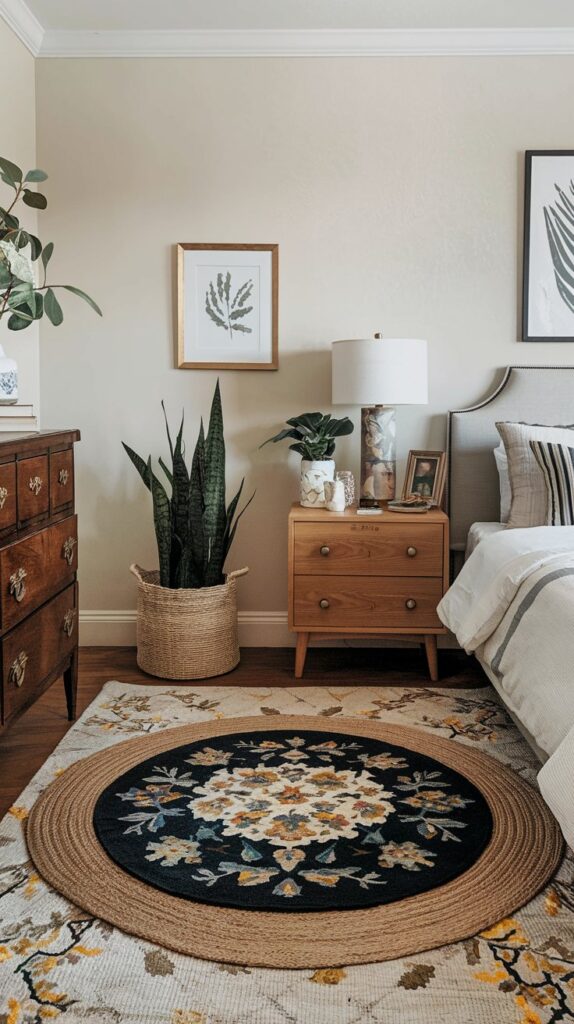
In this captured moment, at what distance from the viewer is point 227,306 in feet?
12.3

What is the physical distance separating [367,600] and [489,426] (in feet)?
3.00

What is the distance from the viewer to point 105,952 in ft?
5.47

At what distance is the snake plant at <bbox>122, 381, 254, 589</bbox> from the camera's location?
3.46m

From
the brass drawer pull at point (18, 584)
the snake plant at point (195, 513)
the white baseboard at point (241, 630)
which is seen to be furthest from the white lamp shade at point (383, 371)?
the brass drawer pull at point (18, 584)

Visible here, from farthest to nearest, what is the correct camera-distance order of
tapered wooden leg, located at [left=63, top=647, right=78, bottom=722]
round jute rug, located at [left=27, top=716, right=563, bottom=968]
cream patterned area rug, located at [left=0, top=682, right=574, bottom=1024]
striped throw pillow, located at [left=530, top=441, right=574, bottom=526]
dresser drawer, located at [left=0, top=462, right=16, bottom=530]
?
striped throw pillow, located at [left=530, top=441, right=574, bottom=526] → tapered wooden leg, located at [left=63, top=647, right=78, bottom=722] → dresser drawer, located at [left=0, top=462, right=16, bottom=530] → round jute rug, located at [left=27, top=716, right=563, bottom=968] → cream patterned area rug, located at [left=0, top=682, right=574, bottom=1024]

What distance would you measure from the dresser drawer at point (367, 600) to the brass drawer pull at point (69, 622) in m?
0.85

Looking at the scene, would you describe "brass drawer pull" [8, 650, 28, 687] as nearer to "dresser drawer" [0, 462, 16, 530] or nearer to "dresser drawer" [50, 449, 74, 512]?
"dresser drawer" [0, 462, 16, 530]

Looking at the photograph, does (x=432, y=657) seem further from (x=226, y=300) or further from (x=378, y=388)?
(x=226, y=300)

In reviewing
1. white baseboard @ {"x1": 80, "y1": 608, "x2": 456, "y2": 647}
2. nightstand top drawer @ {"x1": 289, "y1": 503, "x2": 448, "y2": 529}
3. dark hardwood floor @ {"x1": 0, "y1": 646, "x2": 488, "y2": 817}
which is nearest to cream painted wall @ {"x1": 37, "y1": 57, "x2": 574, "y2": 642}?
nightstand top drawer @ {"x1": 289, "y1": 503, "x2": 448, "y2": 529}

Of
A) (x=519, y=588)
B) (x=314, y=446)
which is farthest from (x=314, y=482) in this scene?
(x=519, y=588)

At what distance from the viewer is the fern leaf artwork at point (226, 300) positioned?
3.74 m

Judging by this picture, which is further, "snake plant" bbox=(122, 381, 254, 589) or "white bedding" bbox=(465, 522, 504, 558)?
"snake plant" bbox=(122, 381, 254, 589)

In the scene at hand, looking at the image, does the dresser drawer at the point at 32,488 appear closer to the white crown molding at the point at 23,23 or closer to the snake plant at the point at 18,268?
the snake plant at the point at 18,268

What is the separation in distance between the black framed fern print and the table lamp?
59 centimetres
